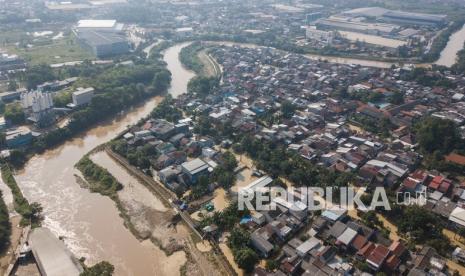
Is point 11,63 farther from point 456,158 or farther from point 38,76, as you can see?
point 456,158

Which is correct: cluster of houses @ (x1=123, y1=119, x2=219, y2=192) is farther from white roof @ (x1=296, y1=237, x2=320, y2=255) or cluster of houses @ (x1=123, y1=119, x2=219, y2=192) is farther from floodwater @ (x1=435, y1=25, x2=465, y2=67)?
floodwater @ (x1=435, y1=25, x2=465, y2=67)

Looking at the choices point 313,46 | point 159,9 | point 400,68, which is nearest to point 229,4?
point 159,9

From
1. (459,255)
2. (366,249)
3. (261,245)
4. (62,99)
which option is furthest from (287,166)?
(62,99)

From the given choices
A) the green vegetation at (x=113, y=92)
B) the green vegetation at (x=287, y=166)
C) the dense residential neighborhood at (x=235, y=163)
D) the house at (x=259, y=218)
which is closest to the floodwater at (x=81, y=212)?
the dense residential neighborhood at (x=235, y=163)

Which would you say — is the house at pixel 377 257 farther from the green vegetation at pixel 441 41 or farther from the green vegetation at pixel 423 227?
the green vegetation at pixel 441 41

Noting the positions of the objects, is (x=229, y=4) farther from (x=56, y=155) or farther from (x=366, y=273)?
(x=366, y=273)
